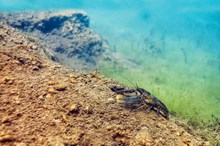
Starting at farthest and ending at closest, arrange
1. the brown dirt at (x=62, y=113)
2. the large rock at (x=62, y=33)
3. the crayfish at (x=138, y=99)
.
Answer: the large rock at (x=62, y=33)
the crayfish at (x=138, y=99)
the brown dirt at (x=62, y=113)

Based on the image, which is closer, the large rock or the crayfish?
the crayfish

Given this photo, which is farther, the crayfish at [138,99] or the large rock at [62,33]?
the large rock at [62,33]

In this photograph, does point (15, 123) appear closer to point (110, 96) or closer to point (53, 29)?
point (110, 96)

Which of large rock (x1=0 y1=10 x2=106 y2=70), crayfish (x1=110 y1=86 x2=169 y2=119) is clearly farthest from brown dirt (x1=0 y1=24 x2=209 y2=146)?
large rock (x1=0 y1=10 x2=106 y2=70)

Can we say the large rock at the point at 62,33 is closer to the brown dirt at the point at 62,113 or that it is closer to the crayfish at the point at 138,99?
the crayfish at the point at 138,99

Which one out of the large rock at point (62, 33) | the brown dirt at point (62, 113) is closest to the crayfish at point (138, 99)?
the brown dirt at point (62, 113)

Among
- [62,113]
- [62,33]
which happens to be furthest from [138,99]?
[62,33]

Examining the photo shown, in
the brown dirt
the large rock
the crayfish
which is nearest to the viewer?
the brown dirt

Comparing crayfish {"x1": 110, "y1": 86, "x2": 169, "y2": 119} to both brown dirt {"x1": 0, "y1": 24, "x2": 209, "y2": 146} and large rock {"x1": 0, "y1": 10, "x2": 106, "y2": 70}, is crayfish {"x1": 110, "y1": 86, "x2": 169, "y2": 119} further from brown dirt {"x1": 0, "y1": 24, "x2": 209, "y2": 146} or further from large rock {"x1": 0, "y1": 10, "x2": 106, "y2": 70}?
large rock {"x1": 0, "y1": 10, "x2": 106, "y2": 70}
